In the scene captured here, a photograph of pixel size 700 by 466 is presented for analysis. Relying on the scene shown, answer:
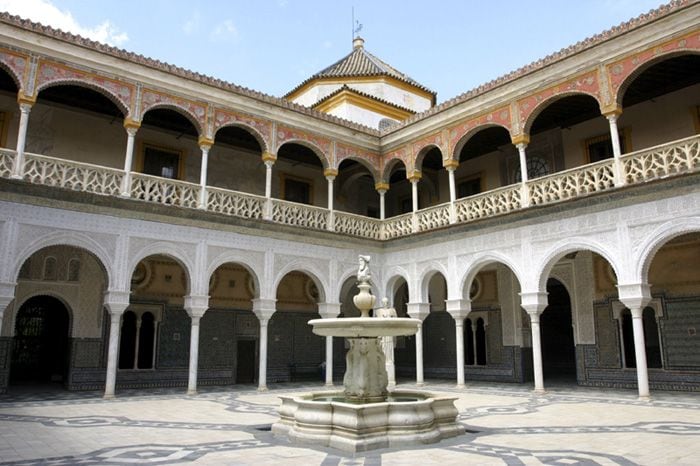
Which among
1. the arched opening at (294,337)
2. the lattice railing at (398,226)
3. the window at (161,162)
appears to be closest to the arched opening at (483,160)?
the lattice railing at (398,226)

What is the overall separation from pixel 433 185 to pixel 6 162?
439 inches

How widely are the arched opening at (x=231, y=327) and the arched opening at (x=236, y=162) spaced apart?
2.13 m

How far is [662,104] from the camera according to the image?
11.9m

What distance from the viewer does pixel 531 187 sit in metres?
11.7

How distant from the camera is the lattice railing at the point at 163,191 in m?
11.2

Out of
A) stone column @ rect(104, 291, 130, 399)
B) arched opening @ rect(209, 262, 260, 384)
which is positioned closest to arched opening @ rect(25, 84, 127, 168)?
stone column @ rect(104, 291, 130, 399)

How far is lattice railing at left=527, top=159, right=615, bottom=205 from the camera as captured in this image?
10477 millimetres

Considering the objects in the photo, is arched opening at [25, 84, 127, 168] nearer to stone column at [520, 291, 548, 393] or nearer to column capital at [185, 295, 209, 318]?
column capital at [185, 295, 209, 318]

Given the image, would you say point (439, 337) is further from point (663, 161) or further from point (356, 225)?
point (663, 161)

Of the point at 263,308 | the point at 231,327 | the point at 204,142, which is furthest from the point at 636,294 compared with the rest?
the point at 231,327

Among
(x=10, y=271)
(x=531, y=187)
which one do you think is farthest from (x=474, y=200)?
(x=10, y=271)

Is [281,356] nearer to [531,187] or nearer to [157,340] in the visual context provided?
[157,340]

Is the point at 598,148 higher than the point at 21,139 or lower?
higher

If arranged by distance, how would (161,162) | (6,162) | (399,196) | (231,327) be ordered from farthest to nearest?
(399,196) < (231,327) < (161,162) < (6,162)
